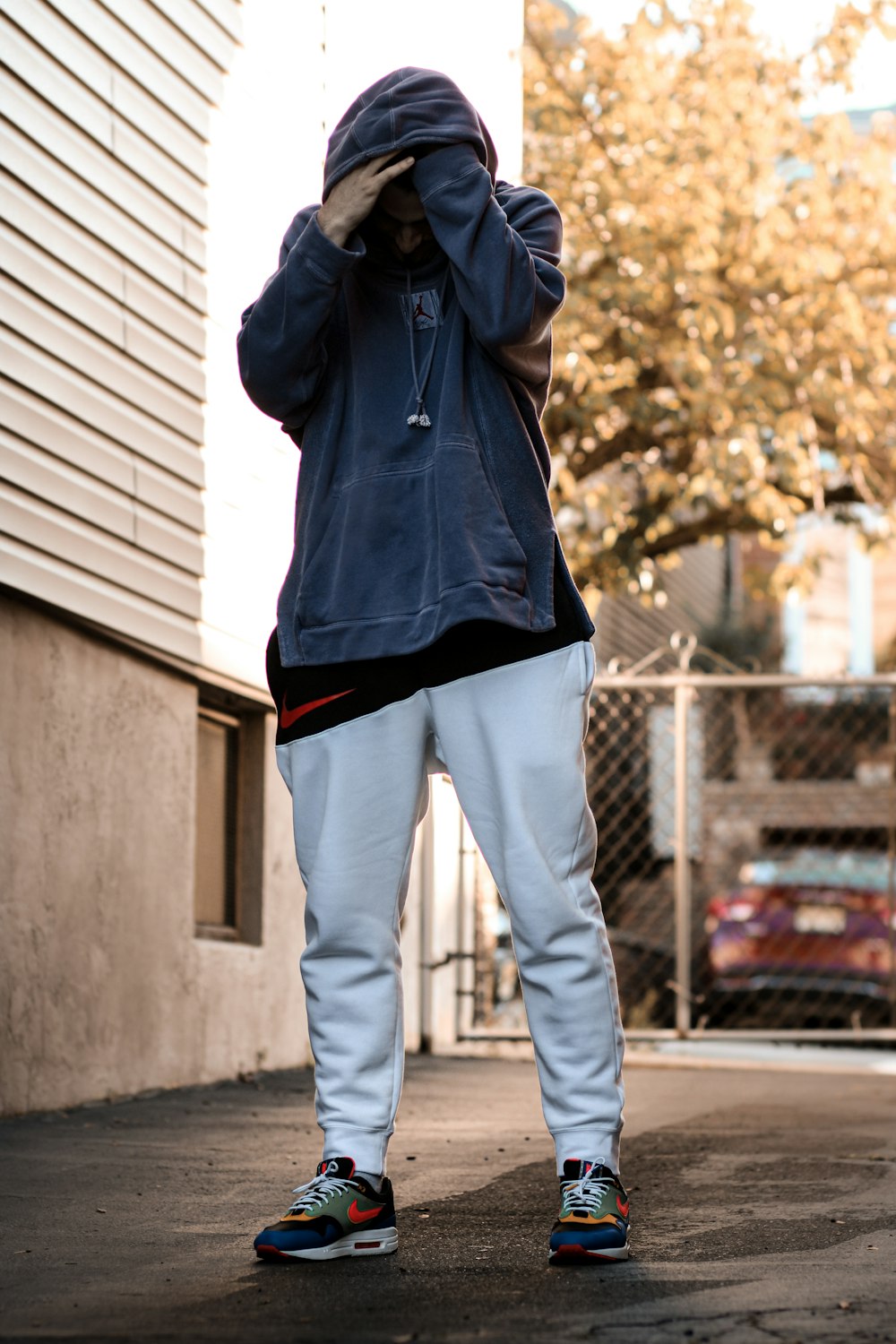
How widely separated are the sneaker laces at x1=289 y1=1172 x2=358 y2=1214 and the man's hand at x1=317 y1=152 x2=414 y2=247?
4.86 feet

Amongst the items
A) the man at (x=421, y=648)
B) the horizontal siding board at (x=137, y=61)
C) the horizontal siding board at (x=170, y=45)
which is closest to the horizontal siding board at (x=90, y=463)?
the horizontal siding board at (x=137, y=61)

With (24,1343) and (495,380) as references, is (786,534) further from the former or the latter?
(24,1343)

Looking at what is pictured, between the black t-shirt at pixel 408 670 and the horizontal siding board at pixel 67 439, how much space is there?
250 centimetres

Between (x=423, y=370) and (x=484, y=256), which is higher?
(x=484, y=256)

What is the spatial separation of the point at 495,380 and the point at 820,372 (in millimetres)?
9732

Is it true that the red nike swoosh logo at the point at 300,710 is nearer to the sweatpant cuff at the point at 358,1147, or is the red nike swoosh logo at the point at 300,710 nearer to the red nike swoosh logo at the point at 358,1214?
the sweatpant cuff at the point at 358,1147

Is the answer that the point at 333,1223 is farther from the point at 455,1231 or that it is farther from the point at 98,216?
the point at 98,216

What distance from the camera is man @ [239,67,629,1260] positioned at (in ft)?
9.85

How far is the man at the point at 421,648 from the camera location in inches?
118

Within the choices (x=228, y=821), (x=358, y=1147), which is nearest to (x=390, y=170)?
(x=358, y=1147)

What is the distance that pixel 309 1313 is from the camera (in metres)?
2.46

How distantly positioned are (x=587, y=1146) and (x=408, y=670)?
82cm

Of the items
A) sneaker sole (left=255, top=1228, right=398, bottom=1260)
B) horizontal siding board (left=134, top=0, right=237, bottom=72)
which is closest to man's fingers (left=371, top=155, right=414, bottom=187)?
sneaker sole (left=255, top=1228, right=398, bottom=1260)

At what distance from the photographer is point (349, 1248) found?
115 inches
